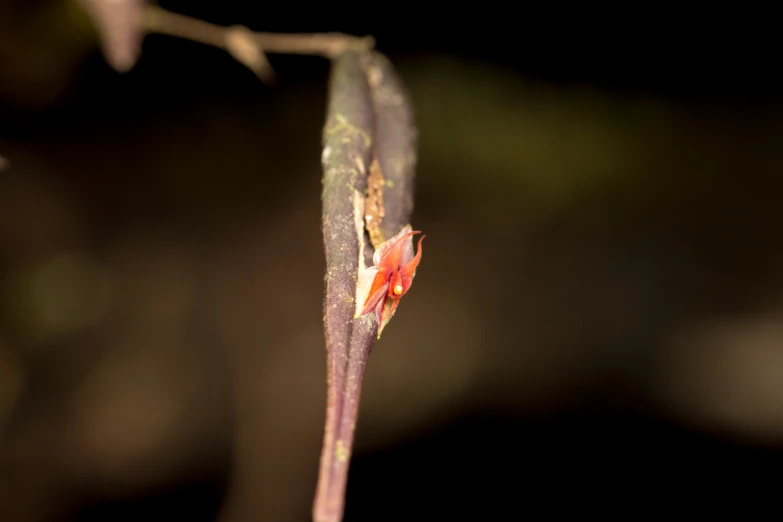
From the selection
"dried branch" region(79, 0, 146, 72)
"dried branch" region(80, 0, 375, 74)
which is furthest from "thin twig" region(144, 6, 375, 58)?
"dried branch" region(79, 0, 146, 72)

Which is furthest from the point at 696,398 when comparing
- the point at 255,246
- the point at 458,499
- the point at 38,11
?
the point at 38,11

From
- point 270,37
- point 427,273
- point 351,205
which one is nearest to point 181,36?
point 270,37

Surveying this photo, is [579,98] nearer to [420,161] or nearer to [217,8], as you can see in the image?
[420,161]

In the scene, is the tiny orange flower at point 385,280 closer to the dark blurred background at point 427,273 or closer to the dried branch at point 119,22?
the dried branch at point 119,22

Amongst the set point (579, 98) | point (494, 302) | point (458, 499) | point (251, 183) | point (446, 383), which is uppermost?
point (579, 98)

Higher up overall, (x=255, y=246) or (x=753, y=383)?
(x=255, y=246)

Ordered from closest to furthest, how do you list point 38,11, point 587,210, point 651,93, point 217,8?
point 38,11 → point 217,8 → point 651,93 → point 587,210
